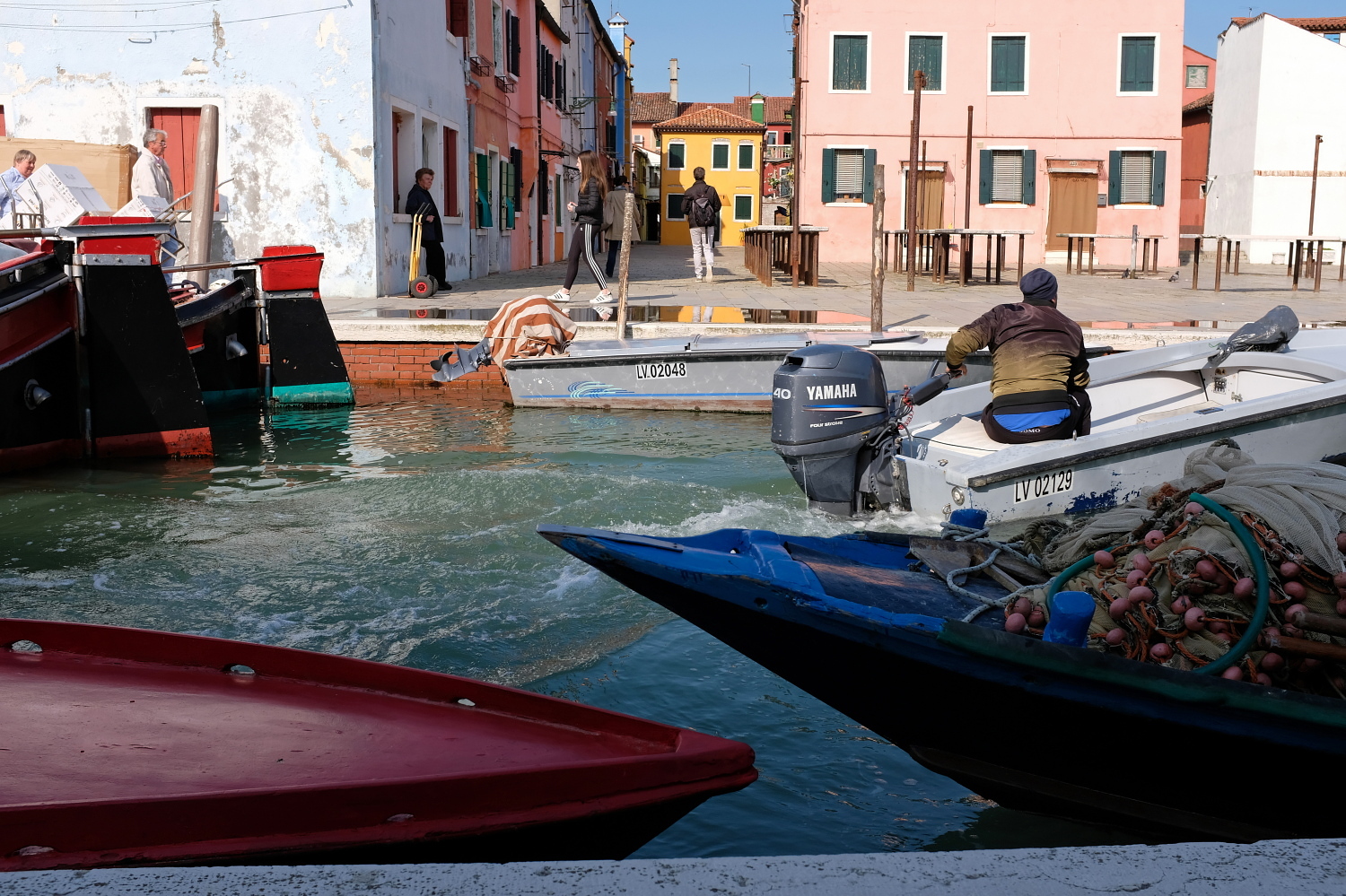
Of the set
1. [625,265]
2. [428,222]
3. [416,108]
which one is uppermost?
[416,108]

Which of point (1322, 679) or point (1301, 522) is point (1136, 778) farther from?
point (1301, 522)

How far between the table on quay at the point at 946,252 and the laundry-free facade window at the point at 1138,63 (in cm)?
605

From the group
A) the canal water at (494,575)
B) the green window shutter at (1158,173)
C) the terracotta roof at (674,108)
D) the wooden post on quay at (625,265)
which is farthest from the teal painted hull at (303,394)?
the terracotta roof at (674,108)

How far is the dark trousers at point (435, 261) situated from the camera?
51.0 feet

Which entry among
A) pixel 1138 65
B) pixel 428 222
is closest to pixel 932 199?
pixel 1138 65

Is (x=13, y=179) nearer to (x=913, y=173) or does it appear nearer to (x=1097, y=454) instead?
(x=1097, y=454)

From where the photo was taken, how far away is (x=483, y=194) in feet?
66.0

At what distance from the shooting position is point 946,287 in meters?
19.1

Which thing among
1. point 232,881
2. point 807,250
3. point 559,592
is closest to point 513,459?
point 559,592

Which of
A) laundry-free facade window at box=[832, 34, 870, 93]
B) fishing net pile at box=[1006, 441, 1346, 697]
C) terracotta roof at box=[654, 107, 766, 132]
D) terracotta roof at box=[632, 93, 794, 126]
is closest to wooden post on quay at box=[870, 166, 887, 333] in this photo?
fishing net pile at box=[1006, 441, 1346, 697]

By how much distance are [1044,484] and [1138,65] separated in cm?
2451

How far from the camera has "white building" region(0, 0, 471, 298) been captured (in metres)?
13.8

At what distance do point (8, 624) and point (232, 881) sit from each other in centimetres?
197

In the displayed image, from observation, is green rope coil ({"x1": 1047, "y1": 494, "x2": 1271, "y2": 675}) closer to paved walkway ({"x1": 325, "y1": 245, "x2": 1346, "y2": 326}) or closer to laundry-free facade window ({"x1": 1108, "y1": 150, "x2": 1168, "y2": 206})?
paved walkway ({"x1": 325, "y1": 245, "x2": 1346, "y2": 326})
